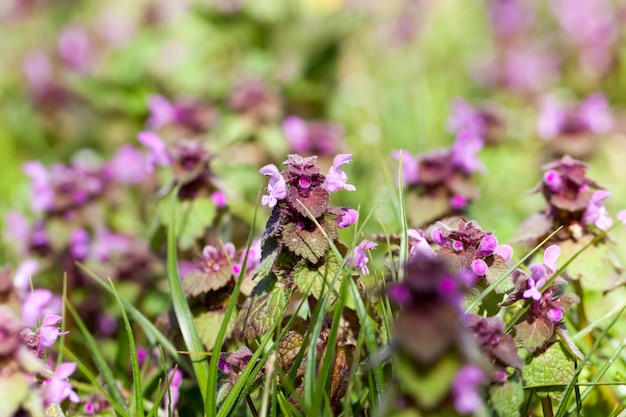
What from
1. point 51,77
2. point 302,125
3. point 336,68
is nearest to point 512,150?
point 302,125

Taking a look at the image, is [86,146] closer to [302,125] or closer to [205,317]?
[302,125]

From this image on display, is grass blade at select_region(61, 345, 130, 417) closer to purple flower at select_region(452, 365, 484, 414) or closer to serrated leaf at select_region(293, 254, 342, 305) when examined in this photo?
serrated leaf at select_region(293, 254, 342, 305)

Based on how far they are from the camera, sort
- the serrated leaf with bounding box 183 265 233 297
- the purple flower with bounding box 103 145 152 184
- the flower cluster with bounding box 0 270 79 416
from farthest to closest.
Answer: the purple flower with bounding box 103 145 152 184, the serrated leaf with bounding box 183 265 233 297, the flower cluster with bounding box 0 270 79 416

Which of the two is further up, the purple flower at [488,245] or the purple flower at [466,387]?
the purple flower at [488,245]

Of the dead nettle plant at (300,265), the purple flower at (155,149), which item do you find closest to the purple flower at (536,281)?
the dead nettle plant at (300,265)

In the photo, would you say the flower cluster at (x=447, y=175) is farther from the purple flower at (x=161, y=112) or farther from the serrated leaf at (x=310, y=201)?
the purple flower at (x=161, y=112)

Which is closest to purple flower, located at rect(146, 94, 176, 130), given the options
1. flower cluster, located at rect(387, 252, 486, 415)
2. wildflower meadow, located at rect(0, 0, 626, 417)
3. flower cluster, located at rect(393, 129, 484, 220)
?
wildflower meadow, located at rect(0, 0, 626, 417)
